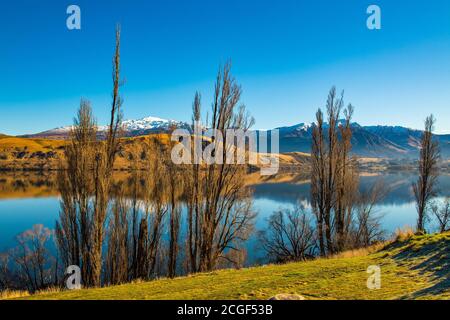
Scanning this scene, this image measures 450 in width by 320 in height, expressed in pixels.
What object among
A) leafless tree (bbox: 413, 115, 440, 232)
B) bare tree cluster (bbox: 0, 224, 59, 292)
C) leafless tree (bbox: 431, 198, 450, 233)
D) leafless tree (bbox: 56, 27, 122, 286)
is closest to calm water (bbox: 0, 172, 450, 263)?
bare tree cluster (bbox: 0, 224, 59, 292)

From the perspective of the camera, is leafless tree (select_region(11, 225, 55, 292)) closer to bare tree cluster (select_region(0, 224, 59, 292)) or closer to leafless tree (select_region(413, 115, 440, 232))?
bare tree cluster (select_region(0, 224, 59, 292))

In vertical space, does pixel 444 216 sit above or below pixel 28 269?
above

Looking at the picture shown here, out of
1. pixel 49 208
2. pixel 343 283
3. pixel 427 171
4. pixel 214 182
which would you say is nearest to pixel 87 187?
pixel 214 182

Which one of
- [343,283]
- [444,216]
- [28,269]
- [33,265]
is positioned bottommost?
[28,269]

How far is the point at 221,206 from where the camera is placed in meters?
18.9

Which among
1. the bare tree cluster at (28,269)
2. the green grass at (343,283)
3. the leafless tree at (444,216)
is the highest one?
the green grass at (343,283)

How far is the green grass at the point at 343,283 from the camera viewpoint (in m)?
6.85

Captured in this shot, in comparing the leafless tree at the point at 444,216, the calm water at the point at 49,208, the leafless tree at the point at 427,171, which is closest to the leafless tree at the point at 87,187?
the calm water at the point at 49,208

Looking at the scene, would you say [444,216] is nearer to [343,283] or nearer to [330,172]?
[330,172]

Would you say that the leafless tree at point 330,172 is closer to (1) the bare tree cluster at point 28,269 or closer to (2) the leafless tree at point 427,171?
(2) the leafless tree at point 427,171

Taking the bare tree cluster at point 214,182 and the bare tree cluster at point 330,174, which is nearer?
the bare tree cluster at point 214,182

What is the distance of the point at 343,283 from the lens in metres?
7.90

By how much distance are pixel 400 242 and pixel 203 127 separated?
39.0 ft
